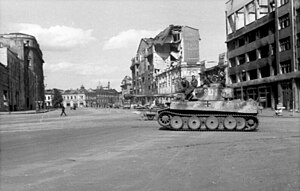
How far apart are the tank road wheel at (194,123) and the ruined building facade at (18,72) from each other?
6101cm

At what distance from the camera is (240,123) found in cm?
1962

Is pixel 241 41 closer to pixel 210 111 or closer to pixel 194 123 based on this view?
pixel 210 111

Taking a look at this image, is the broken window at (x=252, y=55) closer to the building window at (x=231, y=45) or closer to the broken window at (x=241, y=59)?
the broken window at (x=241, y=59)

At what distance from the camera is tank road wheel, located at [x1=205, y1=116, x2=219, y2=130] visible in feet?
65.1

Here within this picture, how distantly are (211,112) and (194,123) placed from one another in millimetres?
1073

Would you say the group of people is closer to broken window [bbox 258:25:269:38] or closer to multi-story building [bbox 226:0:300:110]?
multi-story building [bbox 226:0:300:110]

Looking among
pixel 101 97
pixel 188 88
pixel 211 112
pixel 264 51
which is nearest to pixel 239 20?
pixel 264 51

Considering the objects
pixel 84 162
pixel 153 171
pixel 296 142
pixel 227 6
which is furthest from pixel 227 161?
pixel 227 6

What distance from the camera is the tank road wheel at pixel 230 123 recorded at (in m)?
19.6

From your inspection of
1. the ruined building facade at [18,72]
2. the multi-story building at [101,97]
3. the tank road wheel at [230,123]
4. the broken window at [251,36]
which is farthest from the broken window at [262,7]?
the multi-story building at [101,97]

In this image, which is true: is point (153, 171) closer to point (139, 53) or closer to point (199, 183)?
point (199, 183)

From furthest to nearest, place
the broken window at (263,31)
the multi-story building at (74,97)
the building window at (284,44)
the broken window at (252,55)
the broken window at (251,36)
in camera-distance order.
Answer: the multi-story building at (74,97) → the broken window at (252,55) → the broken window at (251,36) → the broken window at (263,31) → the building window at (284,44)

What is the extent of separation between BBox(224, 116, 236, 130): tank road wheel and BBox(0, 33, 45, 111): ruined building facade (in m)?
62.3

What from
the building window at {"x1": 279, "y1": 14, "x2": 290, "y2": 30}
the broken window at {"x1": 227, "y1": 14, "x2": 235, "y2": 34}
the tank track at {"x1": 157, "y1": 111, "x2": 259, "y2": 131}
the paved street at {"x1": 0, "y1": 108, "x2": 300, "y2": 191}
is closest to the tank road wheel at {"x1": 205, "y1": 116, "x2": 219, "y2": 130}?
the tank track at {"x1": 157, "y1": 111, "x2": 259, "y2": 131}
